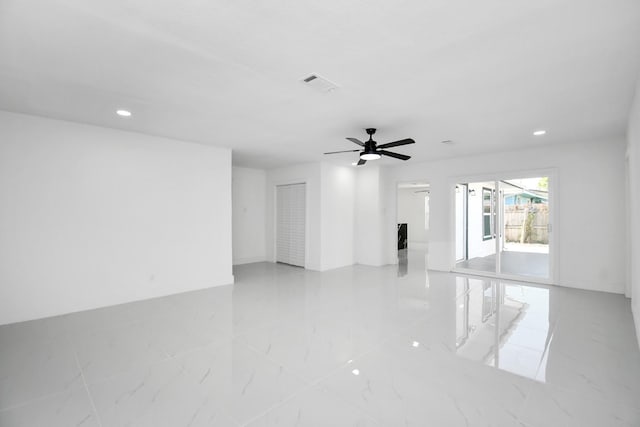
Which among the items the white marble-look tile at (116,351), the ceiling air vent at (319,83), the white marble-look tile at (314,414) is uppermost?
the ceiling air vent at (319,83)

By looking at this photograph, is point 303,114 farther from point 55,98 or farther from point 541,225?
point 541,225

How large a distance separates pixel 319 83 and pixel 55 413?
3.22 meters

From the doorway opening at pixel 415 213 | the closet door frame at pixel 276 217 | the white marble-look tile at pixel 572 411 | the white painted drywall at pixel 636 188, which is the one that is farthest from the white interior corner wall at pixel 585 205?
the doorway opening at pixel 415 213

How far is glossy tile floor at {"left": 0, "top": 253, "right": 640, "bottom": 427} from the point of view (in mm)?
1991

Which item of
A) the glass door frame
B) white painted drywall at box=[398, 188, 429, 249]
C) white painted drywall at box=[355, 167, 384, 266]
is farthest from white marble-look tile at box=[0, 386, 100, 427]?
white painted drywall at box=[398, 188, 429, 249]

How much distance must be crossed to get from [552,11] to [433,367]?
271 cm

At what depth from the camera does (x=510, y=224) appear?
6352 millimetres

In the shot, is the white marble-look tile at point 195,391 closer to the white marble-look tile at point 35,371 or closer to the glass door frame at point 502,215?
the white marble-look tile at point 35,371

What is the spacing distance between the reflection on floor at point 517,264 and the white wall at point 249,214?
16.4 feet

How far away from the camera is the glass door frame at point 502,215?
5398mm

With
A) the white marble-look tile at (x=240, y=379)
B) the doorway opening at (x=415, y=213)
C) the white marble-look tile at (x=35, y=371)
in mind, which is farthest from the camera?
the doorway opening at (x=415, y=213)

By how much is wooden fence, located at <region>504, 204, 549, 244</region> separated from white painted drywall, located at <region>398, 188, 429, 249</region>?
5879mm

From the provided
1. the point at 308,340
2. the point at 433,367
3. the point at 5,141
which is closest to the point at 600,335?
the point at 433,367

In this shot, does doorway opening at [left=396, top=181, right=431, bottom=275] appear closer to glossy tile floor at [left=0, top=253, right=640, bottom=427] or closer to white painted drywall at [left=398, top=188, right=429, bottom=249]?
white painted drywall at [left=398, top=188, right=429, bottom=249]
